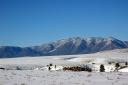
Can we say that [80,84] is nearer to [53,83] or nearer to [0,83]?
[53,83]

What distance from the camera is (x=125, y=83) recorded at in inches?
1193

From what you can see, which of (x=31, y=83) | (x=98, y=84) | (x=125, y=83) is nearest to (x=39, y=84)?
(x=31, y=83)

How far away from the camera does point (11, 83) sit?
98.1ft

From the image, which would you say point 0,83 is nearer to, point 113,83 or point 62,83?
point 62,83

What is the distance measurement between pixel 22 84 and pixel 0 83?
84.6 inches

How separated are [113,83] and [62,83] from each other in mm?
4804

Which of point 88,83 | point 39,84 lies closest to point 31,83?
point 39,84

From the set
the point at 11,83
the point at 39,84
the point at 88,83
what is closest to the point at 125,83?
the point at 88,83

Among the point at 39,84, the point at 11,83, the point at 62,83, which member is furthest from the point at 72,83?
the point at 11,83

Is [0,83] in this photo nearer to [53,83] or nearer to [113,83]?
[53,83]

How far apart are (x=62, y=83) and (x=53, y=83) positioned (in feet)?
2.90

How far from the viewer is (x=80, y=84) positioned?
29.8 m

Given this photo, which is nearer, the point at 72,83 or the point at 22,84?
the point at 22,84

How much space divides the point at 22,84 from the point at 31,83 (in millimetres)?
1516
